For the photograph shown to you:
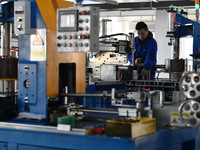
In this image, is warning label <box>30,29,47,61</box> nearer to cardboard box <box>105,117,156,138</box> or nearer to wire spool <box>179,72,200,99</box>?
cardboard box <box>105,117,156,138</box>

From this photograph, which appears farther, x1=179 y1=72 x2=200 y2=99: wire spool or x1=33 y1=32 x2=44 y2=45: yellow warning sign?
x1=33 y1=32 x2=44 y2=45: yellow warning sign

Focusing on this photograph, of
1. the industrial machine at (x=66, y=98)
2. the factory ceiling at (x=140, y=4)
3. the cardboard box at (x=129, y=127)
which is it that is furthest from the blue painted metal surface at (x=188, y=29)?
the cardboard box at (x=129, y=127)

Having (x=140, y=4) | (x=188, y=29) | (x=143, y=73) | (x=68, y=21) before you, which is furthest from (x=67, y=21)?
(x=140, y=4)

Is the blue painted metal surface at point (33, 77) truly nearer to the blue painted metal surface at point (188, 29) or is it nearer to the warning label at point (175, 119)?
the warning label at point (175, 119)

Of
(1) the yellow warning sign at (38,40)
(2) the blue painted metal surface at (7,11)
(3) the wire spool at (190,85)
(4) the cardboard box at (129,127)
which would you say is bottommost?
(4) the cardboard box at (129,127)

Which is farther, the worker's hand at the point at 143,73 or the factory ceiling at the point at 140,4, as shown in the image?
the factory ceiling at the point at 140,4

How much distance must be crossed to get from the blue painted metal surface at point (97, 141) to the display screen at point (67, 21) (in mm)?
790

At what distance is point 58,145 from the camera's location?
2.38 m

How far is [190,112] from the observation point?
2.44 m

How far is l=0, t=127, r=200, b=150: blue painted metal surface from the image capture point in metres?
2.18

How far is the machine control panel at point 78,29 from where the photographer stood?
103 inches

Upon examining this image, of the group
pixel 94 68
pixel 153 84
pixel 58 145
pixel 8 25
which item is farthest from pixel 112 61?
pixel 58 145

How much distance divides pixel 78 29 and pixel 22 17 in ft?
1.46

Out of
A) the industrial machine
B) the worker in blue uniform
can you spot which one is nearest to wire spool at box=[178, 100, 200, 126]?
the industrial machine
